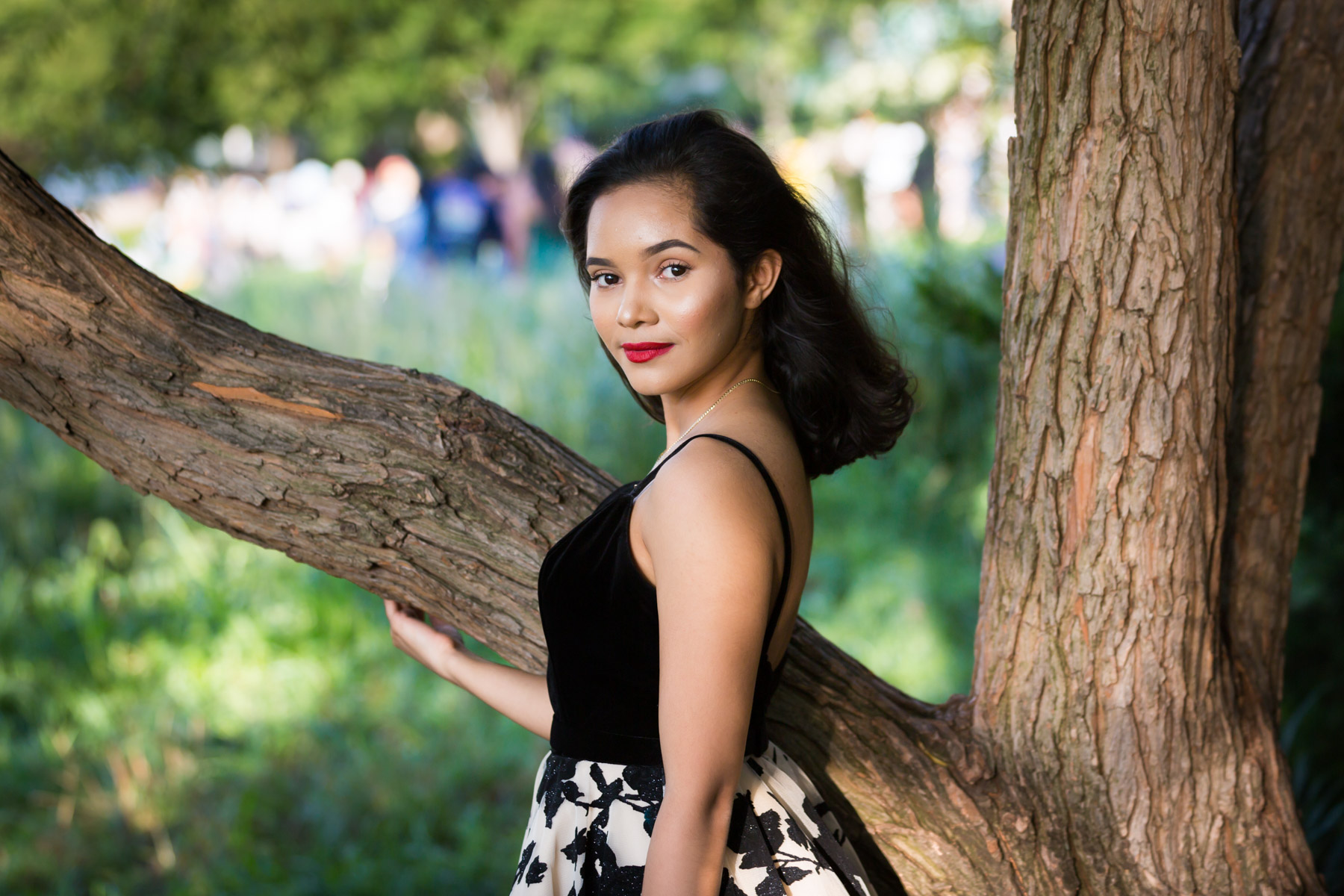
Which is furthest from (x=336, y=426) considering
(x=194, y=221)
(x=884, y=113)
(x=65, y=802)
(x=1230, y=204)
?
(x=194, y=221)

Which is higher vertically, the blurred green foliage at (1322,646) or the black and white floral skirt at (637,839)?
the blurred green foliage at (1322,646)

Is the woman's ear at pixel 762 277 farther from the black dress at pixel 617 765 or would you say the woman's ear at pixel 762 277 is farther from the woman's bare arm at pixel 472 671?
the woman's bare arm at pixel 472 671

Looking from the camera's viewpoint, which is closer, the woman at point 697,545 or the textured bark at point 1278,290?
the woman at point 697,545

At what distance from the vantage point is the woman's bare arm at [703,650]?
52.1 inches

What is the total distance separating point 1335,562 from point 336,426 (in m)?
3.26

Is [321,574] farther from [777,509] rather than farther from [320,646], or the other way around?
[777,509]

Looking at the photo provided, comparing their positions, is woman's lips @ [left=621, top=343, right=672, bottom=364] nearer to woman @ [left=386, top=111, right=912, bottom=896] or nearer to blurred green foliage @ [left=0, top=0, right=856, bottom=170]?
woman @ [left=386, top=111, right=912, bottom=896]

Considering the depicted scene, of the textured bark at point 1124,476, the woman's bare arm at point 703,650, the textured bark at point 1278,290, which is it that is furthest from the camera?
the textured bark at point 1278,290

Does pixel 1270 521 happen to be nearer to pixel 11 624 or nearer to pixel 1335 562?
pixel 1335 562

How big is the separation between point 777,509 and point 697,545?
139mm

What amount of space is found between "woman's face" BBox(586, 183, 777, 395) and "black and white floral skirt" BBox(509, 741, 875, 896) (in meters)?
0.55

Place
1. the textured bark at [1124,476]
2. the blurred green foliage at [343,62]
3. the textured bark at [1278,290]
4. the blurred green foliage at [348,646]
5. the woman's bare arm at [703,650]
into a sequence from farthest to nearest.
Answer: the blurred green foliage at [343,62], the blurred green foliage at [348,646], the textured bark at [1278,290], the textured bark at [1124,476], the woman's bare arm at [703,650]

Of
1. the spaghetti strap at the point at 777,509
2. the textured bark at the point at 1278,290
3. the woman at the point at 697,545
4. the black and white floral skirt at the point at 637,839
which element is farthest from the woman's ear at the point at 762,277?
the textured bark at the point at 1278,290

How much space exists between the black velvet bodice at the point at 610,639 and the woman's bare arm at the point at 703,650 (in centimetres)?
9
